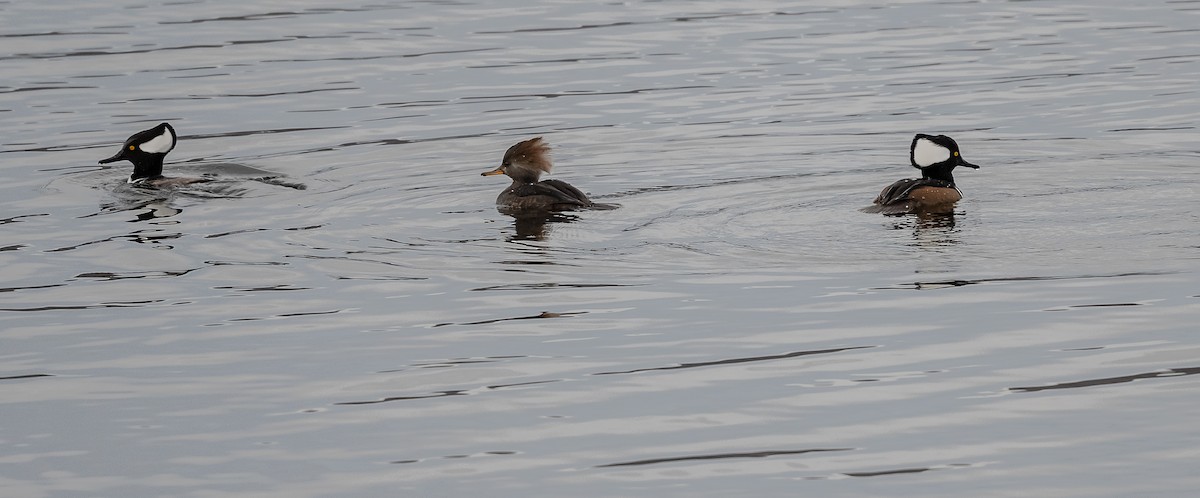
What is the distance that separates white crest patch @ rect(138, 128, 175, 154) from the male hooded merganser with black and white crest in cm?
340

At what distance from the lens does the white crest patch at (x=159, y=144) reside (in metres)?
14.4

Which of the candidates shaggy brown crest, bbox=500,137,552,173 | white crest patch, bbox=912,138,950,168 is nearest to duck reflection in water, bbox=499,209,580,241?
shaggy brown crest, bbox=500,137,552,173

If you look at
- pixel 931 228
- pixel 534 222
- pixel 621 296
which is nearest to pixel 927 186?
pixel 931 228

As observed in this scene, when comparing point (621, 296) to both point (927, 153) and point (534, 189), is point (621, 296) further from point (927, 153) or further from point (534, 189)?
point (927, 153)

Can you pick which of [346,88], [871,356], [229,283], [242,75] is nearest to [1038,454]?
[871,356]

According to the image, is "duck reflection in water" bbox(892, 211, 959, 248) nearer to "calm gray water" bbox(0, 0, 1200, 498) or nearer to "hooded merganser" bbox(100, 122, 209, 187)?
"calm gray water" bbox(0, 0, 1200, 498)

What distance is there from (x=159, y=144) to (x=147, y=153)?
149 mm

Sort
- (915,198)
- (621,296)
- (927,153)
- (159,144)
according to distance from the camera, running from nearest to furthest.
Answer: (621,296)
(915,198)
(927,153)
(159,144)

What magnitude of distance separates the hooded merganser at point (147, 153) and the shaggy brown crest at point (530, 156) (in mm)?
3379

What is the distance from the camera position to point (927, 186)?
11.6 meters

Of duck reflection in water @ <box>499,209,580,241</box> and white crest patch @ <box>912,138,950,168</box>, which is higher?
white crest patch @ <box>912,138,950,168</box>

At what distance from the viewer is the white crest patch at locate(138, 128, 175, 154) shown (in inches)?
566

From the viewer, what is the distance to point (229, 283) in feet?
32.5

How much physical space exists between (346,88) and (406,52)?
2.97 metres
